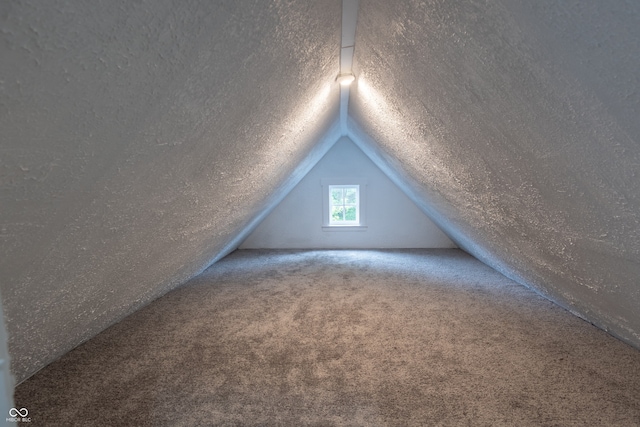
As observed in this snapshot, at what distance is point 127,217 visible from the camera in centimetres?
144

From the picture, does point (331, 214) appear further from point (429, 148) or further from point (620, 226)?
point (620, 226)

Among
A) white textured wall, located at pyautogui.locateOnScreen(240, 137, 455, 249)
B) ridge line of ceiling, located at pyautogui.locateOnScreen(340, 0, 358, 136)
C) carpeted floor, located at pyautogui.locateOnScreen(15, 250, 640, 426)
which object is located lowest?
carpeted floor, located at pyautogui.locateOnScreen(15, 250, 640, 426)

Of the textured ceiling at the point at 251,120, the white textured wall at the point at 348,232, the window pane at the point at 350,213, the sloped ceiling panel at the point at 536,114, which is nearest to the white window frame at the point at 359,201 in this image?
the white textured wall at the point at 348,232

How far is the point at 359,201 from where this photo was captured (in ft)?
19.8

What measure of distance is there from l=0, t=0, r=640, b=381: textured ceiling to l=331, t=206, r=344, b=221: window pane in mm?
3887

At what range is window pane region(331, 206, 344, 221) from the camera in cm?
625

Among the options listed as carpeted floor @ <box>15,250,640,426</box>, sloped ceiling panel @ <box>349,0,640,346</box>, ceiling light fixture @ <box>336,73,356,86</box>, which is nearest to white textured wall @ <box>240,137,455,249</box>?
carpeted floor @ <box>15,250,640,426</box>

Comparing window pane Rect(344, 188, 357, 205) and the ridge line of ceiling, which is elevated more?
the ridge line of ceiling

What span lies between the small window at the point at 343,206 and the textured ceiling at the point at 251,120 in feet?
12.5

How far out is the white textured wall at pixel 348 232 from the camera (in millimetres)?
6000

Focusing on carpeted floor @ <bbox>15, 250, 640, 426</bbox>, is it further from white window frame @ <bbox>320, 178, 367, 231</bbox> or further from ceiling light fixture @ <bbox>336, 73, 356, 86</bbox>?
white window frame @ <bbox>320, 178, 367, 231</bbox>

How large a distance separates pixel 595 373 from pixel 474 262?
296cm

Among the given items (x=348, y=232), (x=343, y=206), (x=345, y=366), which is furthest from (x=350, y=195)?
(x=345, y=366)

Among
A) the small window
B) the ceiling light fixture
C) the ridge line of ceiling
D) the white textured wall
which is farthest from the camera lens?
the small window
